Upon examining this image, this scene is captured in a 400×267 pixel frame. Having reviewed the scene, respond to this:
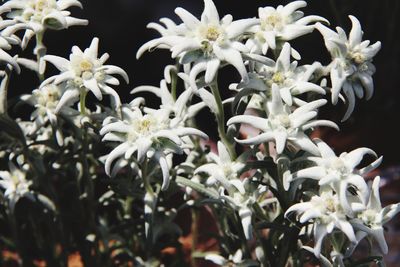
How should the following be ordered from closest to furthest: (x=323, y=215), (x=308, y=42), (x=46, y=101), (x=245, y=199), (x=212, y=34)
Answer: (x=323, y=215), (x=212, y=34), (x=245, y=199), (x=46, y=101), (x=308, y=42)

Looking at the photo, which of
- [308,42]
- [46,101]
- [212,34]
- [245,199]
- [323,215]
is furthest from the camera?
[308,42]

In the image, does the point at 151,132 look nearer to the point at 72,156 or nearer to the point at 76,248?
the point at 72,156

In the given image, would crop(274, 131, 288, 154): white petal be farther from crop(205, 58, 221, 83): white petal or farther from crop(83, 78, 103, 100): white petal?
crop(83, 78, 103, 100): white petal

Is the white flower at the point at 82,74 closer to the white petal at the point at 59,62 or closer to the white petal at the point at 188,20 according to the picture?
the white petal at the point at 59,62

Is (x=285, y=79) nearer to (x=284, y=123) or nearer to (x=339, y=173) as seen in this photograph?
(x=284, y=123)

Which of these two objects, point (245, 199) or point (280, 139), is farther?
point (245, 199)

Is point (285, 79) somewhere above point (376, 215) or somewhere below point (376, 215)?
above

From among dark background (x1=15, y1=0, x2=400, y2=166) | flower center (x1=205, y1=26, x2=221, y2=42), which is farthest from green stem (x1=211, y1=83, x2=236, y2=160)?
dark background (x1=15, y1=0, x2=400, y2=166)

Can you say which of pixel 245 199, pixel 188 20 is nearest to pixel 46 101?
pixel 188 20
